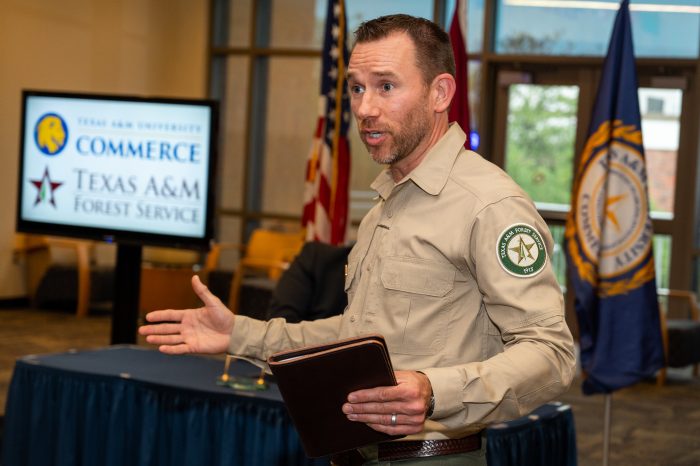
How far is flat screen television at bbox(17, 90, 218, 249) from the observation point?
448 centimetres

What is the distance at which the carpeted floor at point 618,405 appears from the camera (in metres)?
5.48

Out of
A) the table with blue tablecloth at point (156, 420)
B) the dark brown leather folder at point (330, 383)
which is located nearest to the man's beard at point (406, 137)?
the dark brown leather folder at point (330, 383)

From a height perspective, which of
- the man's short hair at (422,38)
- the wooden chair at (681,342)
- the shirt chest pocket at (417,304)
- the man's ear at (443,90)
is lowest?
the wooden chair at (681,342)

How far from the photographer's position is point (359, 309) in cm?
187

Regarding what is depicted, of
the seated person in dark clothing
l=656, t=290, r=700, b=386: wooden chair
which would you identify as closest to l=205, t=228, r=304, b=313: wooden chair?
A: l=656, t=290, r=700, b=386: wooden chair

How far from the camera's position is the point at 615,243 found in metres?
4.33

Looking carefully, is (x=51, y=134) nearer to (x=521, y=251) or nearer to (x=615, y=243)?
(x=615, y=243)

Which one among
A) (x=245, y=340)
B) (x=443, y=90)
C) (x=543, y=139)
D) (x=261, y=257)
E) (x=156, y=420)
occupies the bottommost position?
(x=156, y=420)

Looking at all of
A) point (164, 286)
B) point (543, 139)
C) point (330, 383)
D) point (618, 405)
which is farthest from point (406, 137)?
point (543, 139)

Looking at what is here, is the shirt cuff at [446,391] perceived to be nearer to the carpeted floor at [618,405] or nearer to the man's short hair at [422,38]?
the man's short hair at [422,38]

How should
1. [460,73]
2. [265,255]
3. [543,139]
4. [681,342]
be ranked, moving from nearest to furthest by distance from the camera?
[460,73] < [681,342] < [543,139] < [265,255]

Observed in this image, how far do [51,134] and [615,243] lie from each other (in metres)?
2.52

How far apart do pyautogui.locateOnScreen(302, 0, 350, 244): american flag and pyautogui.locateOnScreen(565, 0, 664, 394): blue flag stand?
202 cm

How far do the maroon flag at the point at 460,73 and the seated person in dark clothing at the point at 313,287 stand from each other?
876mm
